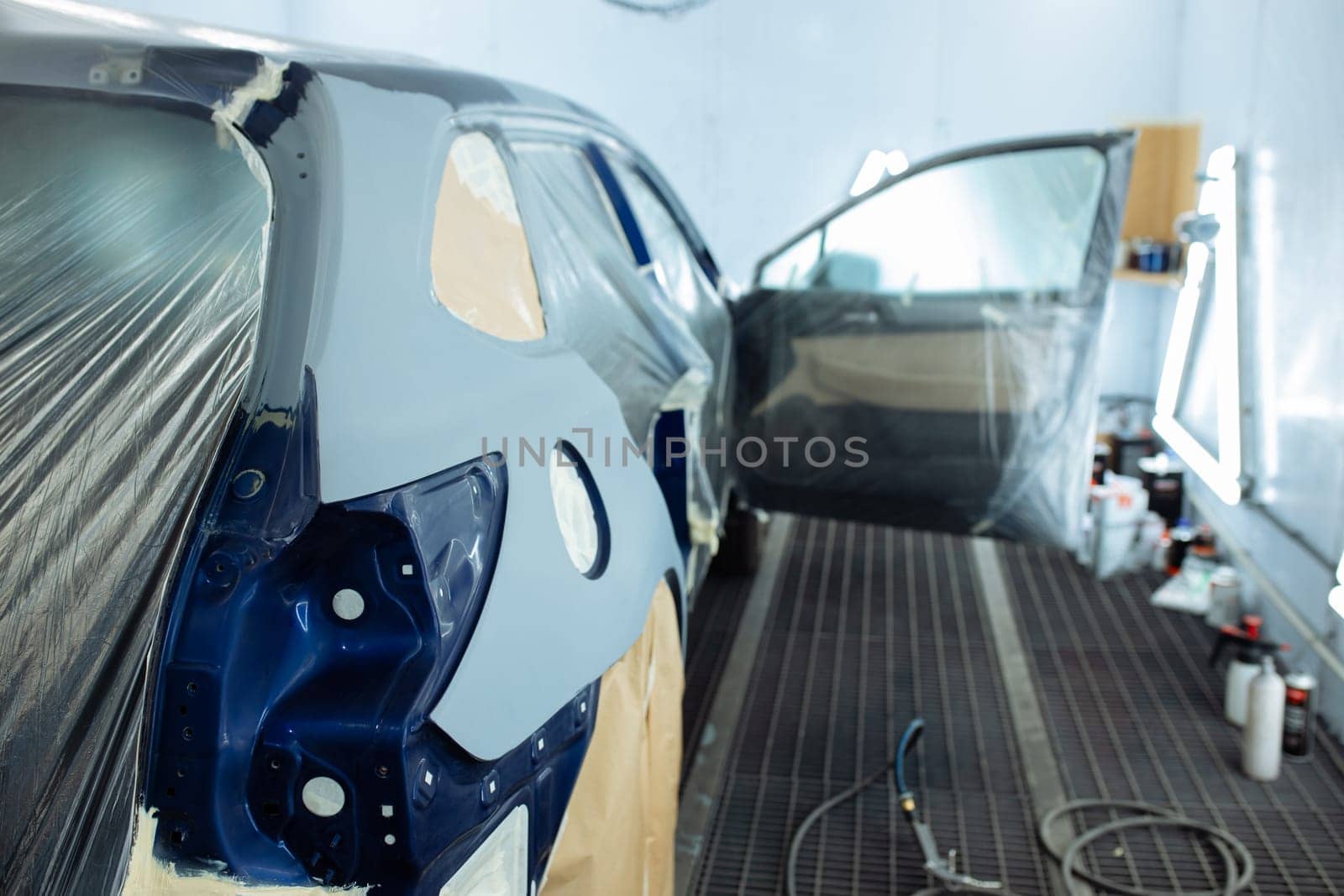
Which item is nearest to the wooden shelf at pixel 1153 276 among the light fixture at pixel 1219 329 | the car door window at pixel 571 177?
the light fixture at pixel 1219 329

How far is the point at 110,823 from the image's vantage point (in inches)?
45.2

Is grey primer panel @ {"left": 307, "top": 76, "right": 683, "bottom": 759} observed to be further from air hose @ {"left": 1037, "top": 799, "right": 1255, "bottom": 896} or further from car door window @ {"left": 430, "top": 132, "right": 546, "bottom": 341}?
air hose @ {"left": 1037, "top": 799, "right": 1255, "bottom": 896}

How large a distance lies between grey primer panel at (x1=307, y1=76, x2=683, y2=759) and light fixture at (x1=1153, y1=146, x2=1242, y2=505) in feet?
10.1

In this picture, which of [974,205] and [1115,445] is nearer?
[974,205]

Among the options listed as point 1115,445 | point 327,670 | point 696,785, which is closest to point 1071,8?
point 1115,445

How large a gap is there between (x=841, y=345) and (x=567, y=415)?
1794mm

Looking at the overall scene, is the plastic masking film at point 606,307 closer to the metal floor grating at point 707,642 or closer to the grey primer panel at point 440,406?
the grey primer panel at point 440,406

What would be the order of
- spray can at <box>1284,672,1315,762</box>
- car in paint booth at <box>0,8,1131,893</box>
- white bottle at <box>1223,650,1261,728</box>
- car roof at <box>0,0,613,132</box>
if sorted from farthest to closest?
white bottle at <box>1223,650,1261,728</box>
spray can at <box>1284,672,1315,762</box>
car roof at <box>0,0,613,132</box>
car in paint booth at <box>0,8,1131,893</box>

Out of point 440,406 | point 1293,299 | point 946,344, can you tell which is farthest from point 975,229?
point 440,406

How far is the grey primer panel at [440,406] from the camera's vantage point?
46.2 inches

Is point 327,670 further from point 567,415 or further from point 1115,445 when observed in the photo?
point 1115,445

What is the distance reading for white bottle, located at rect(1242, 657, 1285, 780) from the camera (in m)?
2.73

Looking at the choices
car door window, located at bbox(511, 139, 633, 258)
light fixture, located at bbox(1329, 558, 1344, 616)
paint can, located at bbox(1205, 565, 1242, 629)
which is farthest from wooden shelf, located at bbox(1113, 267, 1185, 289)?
car door window, located at bbox(511, 139, 633, 258)

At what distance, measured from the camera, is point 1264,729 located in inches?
107
